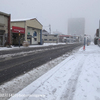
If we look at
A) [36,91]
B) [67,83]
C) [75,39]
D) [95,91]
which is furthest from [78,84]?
[75,39]

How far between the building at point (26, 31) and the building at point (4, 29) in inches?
64.8

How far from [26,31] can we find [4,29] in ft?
30.0

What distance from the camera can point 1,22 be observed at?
28.8 m

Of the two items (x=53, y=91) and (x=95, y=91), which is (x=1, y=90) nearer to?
(x=53, y=91)

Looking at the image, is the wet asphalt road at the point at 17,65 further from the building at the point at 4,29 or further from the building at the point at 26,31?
the building at the point at 26,31

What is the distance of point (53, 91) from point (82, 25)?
19557 cm

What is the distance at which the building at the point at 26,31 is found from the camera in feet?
117

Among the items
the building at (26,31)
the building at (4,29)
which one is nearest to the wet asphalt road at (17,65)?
the building at (4,29)

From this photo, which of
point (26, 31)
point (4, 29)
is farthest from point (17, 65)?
point (26, 31)

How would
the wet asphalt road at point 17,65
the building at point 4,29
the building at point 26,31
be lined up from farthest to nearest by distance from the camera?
1. the building at point 26,31
2. the building at point 4,29
3. the wet asphalt road at point 17,65

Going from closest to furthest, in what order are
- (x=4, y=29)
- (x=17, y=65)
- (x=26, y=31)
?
(x=17, y=65)
(x=4, y=29)
(x=26, y=31)

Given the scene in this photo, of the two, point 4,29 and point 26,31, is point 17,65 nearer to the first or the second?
point 4,29

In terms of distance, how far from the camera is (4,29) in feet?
96.9

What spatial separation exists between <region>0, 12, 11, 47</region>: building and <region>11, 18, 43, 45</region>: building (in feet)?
5.40
